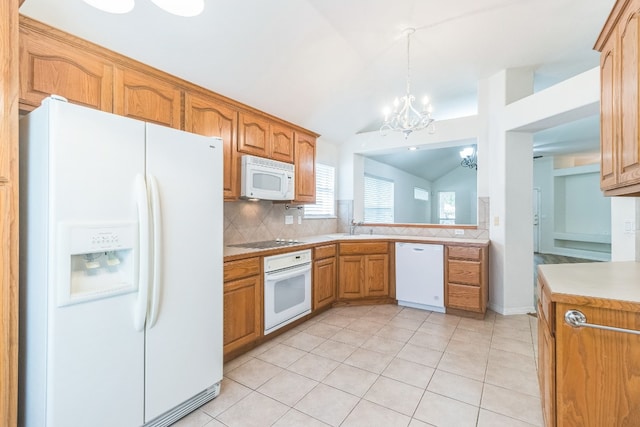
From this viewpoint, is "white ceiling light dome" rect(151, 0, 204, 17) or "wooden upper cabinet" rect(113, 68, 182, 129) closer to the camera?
"white ceiling light dome" rect(151, 0, 204, 17)

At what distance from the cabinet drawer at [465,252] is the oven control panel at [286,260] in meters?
1.63

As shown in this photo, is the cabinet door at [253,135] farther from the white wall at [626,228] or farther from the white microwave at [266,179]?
the white wall at [626,228]

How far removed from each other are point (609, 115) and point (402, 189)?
566cm

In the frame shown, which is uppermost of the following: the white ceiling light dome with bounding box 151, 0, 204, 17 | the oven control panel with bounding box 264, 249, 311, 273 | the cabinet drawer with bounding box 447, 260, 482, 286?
the white ceiling light dome with bounding box 151, 0, 204, 17

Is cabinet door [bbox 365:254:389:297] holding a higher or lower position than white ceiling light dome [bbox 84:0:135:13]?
lower

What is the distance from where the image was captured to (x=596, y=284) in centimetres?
135

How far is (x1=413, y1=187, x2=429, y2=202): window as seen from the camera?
8346mm

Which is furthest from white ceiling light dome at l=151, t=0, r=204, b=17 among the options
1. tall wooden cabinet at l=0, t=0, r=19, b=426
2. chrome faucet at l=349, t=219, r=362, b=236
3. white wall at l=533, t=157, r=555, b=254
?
white wall at l=533, t=157, r=555, b=254

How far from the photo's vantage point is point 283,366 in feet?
7.47

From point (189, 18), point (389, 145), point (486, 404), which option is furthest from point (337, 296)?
point (189, 18)

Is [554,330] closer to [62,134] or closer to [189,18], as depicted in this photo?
[62,134]

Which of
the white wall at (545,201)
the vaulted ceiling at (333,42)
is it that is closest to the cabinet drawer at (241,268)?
the vaulted ceiling at (333,42)

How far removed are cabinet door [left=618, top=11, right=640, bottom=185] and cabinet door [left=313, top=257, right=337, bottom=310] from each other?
255cm

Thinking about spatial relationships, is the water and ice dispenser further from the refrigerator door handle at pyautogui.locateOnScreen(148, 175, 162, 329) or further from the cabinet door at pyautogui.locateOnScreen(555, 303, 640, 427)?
the cabinet door at pyautogui.locateOnScreen(555, 303, 640, 427)
